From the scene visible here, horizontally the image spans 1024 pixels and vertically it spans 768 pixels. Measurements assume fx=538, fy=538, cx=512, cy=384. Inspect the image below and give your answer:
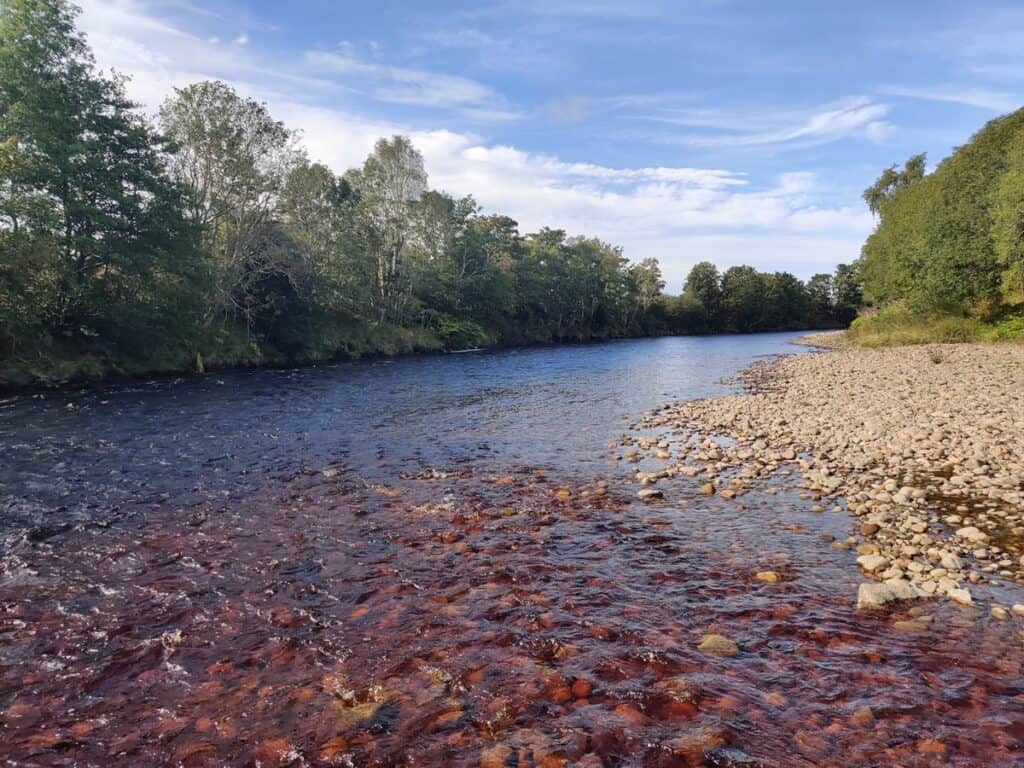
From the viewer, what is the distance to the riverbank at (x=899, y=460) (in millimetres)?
6602

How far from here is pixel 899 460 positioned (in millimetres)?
10547

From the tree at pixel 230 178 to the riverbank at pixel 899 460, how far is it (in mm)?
31155

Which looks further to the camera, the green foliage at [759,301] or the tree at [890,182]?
the green foliage at [759,301]

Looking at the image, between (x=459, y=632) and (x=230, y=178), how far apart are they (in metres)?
38.6

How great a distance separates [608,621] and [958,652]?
3.17 meters

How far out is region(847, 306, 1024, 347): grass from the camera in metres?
34.2

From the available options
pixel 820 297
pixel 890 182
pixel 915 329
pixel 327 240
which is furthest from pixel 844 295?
pixel 327 240

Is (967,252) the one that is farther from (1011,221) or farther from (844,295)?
(844,295)

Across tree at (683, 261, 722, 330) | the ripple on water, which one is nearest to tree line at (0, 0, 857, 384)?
the ripple on water

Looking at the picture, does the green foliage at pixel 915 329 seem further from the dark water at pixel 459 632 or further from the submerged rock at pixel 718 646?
the submerged rock at pixel 718 646

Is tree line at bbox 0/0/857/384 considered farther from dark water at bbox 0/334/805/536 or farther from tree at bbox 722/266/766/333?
tree at bbox 722/266/766/333

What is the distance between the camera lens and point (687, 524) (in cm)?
838

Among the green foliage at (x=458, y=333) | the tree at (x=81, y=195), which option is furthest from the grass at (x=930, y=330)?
the tree at (x=81, y=195)

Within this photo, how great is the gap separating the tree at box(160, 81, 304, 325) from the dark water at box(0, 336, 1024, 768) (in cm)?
2791
